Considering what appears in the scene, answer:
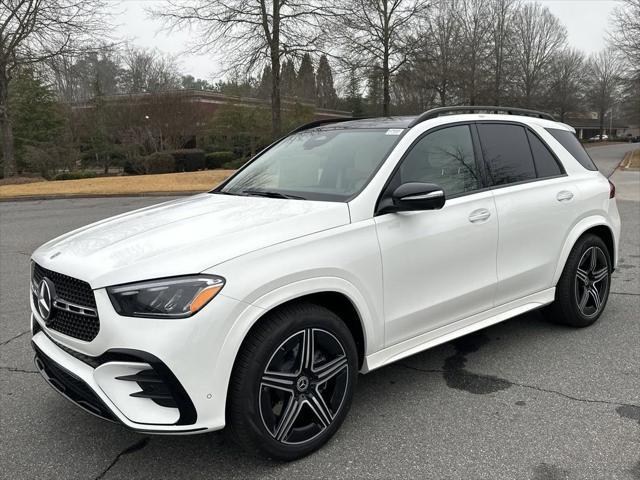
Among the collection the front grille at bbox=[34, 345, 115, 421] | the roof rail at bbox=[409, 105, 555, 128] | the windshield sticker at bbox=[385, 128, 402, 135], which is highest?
the roof rail at bbox=[409, 105, 555, 128]

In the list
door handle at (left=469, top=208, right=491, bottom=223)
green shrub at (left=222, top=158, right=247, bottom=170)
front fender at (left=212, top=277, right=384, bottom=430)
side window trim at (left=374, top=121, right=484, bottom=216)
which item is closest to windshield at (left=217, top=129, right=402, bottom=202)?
side window trim at (left=374, top=121, right=484, bottom=216)

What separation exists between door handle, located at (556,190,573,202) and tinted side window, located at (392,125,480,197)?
0.86 m

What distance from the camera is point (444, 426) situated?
116 inches

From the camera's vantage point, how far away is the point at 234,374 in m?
2.40

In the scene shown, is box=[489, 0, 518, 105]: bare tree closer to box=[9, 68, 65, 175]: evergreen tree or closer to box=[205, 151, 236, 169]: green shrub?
box=[205, 151, 236, 169]: green shrub

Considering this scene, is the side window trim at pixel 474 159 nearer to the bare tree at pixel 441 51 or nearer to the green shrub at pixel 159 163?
the bare tree at pixel 441 51

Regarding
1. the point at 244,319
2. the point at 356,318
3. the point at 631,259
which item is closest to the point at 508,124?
Answer: the point at 356,318

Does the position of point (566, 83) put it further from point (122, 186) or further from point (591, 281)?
point (591, 281)

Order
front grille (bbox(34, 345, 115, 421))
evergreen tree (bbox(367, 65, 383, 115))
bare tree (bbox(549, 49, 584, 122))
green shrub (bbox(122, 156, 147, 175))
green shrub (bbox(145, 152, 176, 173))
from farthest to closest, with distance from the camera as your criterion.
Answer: bare tree (bbox(549, 49, 584, 122)) < green shrub (bbox(122, 156, 147, 175)) < green shrub (bbox(145, 152, 176, 173)) < evergreen tree (bbox(367, 65, 383, 115)) < front grille (bbox(34, 345, 115, 421))

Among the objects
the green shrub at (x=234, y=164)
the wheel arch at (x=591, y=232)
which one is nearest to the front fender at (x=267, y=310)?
the wheel arch at (x=591, y=232)

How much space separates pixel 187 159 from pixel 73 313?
26.6 m

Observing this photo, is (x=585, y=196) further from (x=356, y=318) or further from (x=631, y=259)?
(x=631, y=259)

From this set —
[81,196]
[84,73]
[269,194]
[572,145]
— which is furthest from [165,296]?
[84,73]

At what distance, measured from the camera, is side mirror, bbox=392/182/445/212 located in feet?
9.43
